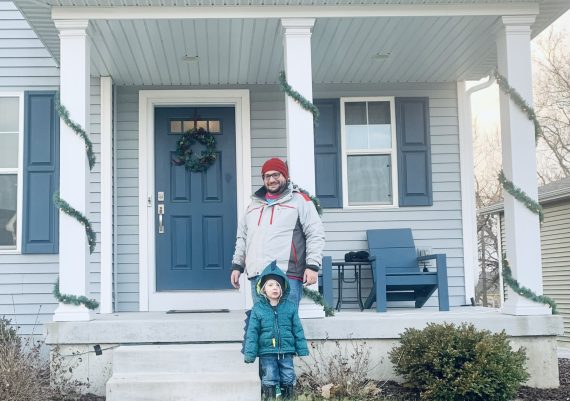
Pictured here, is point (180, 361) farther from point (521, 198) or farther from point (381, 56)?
point (381, 56)

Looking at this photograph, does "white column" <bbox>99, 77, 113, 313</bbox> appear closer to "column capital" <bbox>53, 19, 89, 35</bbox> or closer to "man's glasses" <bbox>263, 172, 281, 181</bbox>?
"column capital" <bbox>53, 19, 89, 35</bbox>

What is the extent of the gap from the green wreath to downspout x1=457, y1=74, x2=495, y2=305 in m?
2.58

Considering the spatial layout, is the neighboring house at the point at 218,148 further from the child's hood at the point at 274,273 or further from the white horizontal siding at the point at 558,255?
the white horizontal siding at the point at 558,255

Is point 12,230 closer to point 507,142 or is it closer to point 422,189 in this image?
point 422,189

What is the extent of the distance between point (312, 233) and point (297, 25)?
5.57 ft

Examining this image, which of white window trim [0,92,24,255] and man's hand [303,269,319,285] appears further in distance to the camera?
white window trim [0,92,24,255]

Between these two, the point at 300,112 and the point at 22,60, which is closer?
the point at 300,112

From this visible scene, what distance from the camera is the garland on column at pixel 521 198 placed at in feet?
17.3

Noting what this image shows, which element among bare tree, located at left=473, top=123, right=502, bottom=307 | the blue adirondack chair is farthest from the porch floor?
bare tree, located at left=473, top=123, right=502, bottom=307

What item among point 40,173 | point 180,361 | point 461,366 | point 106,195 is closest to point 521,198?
point 461,366

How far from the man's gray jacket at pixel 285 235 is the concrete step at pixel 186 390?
727 millimetres

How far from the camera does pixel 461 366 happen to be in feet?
15.2

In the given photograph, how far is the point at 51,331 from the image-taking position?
16.4 ft

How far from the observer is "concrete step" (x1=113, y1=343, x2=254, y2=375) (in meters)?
4.82
